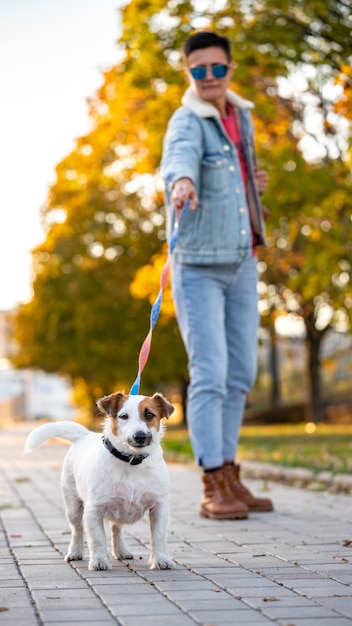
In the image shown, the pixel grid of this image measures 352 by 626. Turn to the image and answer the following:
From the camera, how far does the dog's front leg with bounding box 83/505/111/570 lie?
17.0 ft

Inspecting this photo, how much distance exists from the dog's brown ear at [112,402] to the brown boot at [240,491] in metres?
2.20

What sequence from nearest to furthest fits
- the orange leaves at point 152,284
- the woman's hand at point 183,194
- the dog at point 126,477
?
the dog at point 126,477 → the woman's hand at point 183,194 → the orange leaves at point 152,284

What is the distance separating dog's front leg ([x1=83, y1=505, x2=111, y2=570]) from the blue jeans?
196 centimetres

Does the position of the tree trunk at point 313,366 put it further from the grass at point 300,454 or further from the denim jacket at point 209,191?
the denim jacket at point 209,191

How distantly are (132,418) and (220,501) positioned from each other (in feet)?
6.87

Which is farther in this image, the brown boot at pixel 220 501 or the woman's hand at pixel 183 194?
the brown boot at pixel 220 501

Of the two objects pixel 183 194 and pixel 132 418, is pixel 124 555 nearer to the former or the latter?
pixel 132 418

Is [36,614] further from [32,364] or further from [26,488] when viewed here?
A: [32,364]

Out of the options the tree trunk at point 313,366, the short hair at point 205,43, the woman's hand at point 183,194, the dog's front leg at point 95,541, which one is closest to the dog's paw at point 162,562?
the dog's front leg at point 95,541

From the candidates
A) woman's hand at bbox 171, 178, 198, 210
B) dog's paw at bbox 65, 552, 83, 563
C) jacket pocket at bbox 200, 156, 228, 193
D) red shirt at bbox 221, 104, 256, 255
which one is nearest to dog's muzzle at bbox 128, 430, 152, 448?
dog's paw at bbox 65, 552, 83, 563

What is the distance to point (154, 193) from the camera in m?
33.3

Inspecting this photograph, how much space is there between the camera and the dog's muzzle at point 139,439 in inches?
199

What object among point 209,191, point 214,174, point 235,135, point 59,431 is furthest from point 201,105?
point 59,431

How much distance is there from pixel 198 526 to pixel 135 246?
29757 mm
